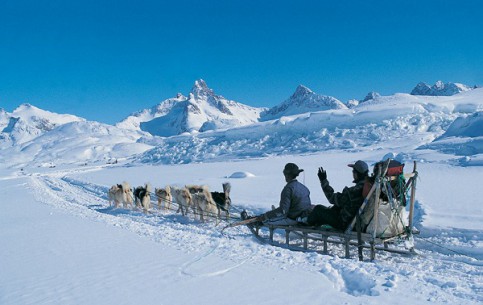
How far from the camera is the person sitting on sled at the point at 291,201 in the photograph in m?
6.95

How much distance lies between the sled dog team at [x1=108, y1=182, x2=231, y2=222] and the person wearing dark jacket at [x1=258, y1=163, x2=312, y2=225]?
9.60 feet

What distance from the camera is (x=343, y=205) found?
6195 mm

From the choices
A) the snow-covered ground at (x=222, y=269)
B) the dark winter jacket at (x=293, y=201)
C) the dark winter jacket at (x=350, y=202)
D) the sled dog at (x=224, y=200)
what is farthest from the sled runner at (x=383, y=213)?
the sled dog at (x=224, y=200)

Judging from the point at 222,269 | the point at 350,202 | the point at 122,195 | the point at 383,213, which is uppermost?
the point at 350,202

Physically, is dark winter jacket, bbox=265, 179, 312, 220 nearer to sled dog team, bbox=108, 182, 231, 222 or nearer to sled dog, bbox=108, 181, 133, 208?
sled dog team, bbox=108, 182, 231, 222

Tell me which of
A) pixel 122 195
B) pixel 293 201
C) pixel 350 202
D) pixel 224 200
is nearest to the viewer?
pixel 350 202

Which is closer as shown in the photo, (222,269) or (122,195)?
(222,269)

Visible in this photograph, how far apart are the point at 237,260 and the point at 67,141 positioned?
690ft

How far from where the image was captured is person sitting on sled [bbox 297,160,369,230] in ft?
20.0

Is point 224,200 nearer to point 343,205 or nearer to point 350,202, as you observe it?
point 343,205

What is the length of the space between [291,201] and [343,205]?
3.74ft

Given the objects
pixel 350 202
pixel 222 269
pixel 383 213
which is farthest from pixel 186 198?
pixel 383 213

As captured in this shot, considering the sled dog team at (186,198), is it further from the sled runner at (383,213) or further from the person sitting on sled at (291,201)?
the sled runner at (383,213)

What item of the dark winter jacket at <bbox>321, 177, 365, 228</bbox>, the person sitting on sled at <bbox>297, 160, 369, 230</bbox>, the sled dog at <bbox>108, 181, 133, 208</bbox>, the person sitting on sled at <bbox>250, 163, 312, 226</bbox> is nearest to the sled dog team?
the sled dog at <bbox>108, 181, 133, 208</bbox>
